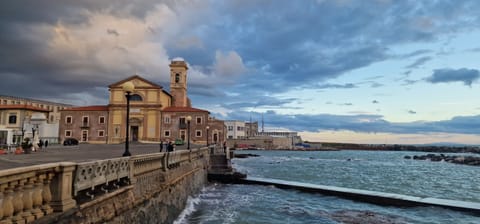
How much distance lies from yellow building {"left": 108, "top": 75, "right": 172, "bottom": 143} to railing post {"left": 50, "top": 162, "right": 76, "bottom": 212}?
58.3 m

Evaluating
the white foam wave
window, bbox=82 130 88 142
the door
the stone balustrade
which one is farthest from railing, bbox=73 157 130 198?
window, bbox=82 130 88 142

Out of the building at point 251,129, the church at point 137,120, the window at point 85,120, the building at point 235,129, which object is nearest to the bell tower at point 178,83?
the church at point 137,120

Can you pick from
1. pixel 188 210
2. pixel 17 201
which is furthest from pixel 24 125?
pixel 17 201

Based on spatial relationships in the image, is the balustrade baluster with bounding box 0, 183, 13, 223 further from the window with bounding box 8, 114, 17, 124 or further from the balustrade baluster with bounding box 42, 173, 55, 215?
the window with bounding box 8, 114, 17, 124

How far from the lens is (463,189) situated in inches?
1330

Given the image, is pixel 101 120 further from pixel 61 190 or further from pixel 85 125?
pixel 61 190

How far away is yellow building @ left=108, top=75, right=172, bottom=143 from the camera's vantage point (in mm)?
63656

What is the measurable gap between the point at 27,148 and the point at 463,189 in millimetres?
36235

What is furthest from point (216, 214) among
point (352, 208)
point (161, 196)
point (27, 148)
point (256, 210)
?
point (27, 148)

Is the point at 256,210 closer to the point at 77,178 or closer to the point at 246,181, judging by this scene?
the point at 246,181

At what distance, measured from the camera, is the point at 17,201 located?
5.07 metres

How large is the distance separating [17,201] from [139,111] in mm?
60657

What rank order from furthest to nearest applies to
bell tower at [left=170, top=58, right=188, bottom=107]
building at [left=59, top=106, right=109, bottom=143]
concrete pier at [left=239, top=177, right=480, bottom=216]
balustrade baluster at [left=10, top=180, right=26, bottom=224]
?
bell tower at [left=170, top=58, right=188, bottom=107] → building at [left=59, top=106, right=109, bottom=143] → concrete pier at [left=239, top=177, right=480, bottom=216] → balustrade baluster at [left=10, top=180, right=26, bottom=224]

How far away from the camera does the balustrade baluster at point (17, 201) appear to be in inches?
195
